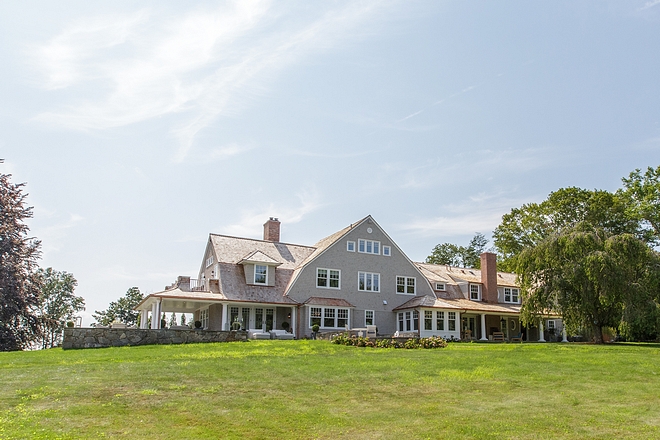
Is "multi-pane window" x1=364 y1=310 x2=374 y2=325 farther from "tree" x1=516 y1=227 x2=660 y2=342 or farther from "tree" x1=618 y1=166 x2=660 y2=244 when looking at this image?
"tree" x1=618 y1=166 x2=660 y2=244

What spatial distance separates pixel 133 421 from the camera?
855 cm

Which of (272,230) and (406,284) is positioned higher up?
(272,230)

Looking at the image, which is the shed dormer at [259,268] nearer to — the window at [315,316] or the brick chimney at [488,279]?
the window at [315,316]

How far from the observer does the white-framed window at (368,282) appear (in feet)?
116

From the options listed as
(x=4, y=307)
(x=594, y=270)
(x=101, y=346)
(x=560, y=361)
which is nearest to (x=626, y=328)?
(x=594, y=270)

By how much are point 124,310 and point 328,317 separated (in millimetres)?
52240

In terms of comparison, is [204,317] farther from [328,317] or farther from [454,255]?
[454,255]

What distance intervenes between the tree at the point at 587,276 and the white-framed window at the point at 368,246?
9.09 meters

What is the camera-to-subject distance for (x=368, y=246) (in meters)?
36.3

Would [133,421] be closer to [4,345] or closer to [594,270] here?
[594,270]

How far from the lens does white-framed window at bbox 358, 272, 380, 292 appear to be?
3550cm

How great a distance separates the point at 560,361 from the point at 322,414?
396 inches

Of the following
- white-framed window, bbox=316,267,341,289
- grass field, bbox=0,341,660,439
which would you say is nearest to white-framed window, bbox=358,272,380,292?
white-framed window, bbox=316,267,341,289

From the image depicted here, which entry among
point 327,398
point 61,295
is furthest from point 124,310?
point 327,398
